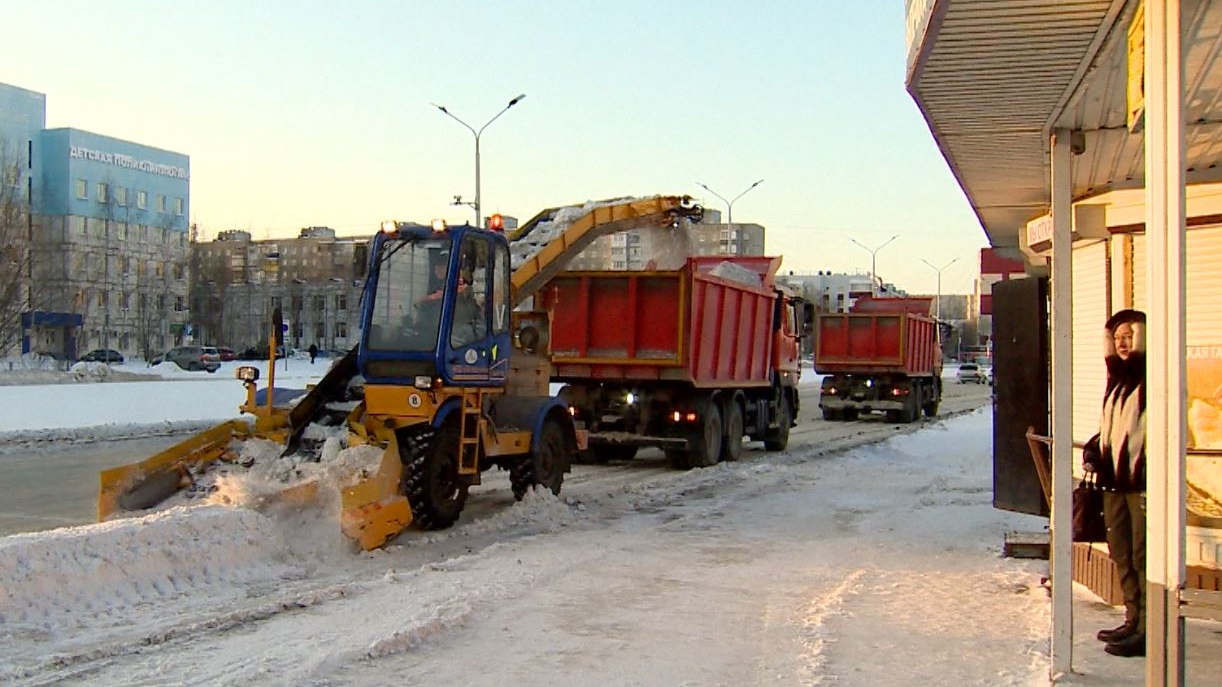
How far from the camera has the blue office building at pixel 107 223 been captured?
6706 cm

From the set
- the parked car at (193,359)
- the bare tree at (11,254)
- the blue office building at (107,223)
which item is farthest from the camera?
the blue office building at (107,223)

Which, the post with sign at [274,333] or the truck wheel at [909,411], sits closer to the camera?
the post with sign at [274,333]

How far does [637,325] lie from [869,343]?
1375 cm

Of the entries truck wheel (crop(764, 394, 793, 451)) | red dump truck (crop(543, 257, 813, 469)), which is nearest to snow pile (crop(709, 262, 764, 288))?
red dump truck (crop(543, 257, 813, 469))

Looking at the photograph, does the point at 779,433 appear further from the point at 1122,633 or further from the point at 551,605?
the point at 1122,633

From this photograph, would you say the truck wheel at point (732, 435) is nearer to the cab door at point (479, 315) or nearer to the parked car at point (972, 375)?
the cab door at point (479, 315)

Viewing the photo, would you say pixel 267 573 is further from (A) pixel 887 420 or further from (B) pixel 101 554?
(A) pixel 887 420

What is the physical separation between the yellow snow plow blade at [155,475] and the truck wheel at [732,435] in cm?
Result: 914

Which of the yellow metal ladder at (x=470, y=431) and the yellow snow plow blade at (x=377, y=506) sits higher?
the yellow metal ladder at (x=470, y=431)

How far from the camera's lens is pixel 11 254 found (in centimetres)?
4141

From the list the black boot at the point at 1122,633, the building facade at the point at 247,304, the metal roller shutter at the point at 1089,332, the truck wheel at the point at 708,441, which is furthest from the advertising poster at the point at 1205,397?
the building facade at the point at 247,304

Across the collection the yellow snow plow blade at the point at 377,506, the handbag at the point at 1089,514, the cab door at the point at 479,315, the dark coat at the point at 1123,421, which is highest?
the cab door at the point at 479,315

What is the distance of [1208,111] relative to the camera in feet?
19.6

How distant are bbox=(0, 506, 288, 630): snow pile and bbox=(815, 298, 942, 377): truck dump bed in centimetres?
2134
